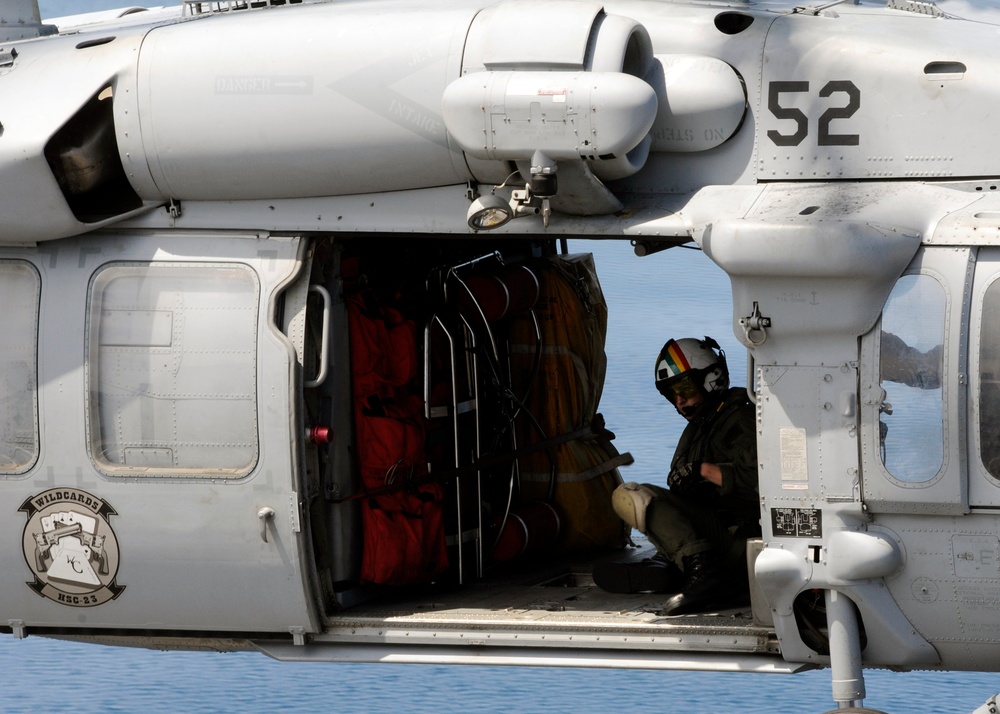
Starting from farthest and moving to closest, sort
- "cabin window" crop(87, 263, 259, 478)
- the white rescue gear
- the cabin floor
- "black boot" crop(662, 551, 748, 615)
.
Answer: the white rescue gear → "black boot" crop(662, 551, 748, 615) → "cabin window" crop(87, 263, 259, 478) → the cabin floor

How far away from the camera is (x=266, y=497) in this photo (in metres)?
5.82

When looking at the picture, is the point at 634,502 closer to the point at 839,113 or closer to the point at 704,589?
the point at 704,589

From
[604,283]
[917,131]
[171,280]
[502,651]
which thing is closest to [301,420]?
[171,280]

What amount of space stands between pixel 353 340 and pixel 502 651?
138 centimetres

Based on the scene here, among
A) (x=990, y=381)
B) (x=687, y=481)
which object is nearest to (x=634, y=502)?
(x=687, y=481)

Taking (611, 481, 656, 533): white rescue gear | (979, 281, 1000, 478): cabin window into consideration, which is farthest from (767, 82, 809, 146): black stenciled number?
(611, 481, 656, 533): white rescue gear

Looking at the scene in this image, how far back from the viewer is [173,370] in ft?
19.4

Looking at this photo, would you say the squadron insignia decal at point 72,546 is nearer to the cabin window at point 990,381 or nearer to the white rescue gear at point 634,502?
the white rescue gear at point 634,502

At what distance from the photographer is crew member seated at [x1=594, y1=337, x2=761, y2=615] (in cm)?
616

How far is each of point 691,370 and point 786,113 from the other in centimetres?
131

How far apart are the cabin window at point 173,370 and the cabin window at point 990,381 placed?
260 centimetres

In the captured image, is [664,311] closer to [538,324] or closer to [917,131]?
[538,324]

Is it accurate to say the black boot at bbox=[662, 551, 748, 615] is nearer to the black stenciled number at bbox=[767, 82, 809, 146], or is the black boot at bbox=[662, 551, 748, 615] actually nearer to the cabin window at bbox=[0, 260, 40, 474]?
Result: the black stenciled number at bbox=[767, 82, 809, 146]

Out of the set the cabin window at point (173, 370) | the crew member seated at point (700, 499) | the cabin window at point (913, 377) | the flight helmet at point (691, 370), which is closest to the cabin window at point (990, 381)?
the cabin window at point (913, 377)
